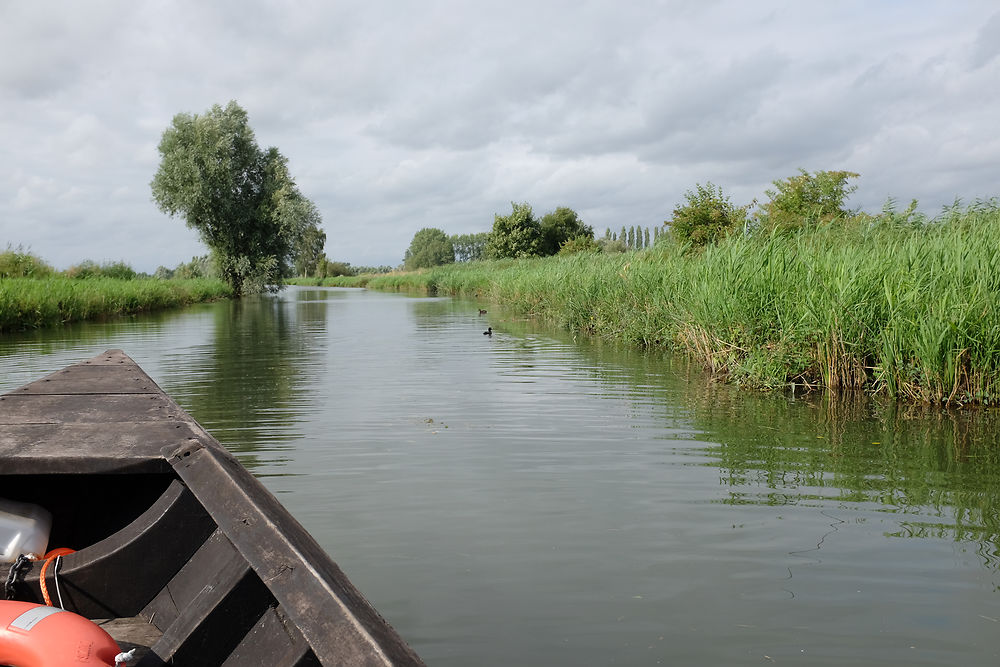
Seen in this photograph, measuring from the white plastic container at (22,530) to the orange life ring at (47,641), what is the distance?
0.83m

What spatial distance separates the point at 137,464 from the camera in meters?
3.09

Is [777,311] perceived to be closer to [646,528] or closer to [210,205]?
[646,528]

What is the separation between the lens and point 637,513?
16.1 feet

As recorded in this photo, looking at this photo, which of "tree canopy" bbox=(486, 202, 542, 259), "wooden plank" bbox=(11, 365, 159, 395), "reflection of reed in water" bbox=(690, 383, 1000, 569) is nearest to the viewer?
"wooden plank" bbox=(11, 365, 159, 395)

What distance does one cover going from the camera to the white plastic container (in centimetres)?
297

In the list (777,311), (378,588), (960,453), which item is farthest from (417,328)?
(378,588)

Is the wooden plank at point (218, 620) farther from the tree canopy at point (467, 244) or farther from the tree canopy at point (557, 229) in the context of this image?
the tree canopy at point (467, 244)

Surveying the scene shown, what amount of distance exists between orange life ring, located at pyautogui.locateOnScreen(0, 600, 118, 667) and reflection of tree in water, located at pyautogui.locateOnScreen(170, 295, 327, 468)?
4017mm

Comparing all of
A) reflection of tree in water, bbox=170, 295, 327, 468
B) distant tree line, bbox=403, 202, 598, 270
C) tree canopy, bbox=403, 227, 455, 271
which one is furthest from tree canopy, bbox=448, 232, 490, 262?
reflection of tree in water, bbox=170, 295, 327, 468

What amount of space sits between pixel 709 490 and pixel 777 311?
4.46 m

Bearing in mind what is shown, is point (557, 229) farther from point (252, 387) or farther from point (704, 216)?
point (252, 387)

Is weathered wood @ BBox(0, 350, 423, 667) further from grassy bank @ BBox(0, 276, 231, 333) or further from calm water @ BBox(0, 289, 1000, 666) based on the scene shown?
grassy bank @ BBox(0, 276, 231, 333)

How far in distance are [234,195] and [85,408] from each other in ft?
131

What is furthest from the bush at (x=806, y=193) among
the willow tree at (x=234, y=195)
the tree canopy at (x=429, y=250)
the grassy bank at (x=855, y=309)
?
the tree canopy at (x=429, y=250)
